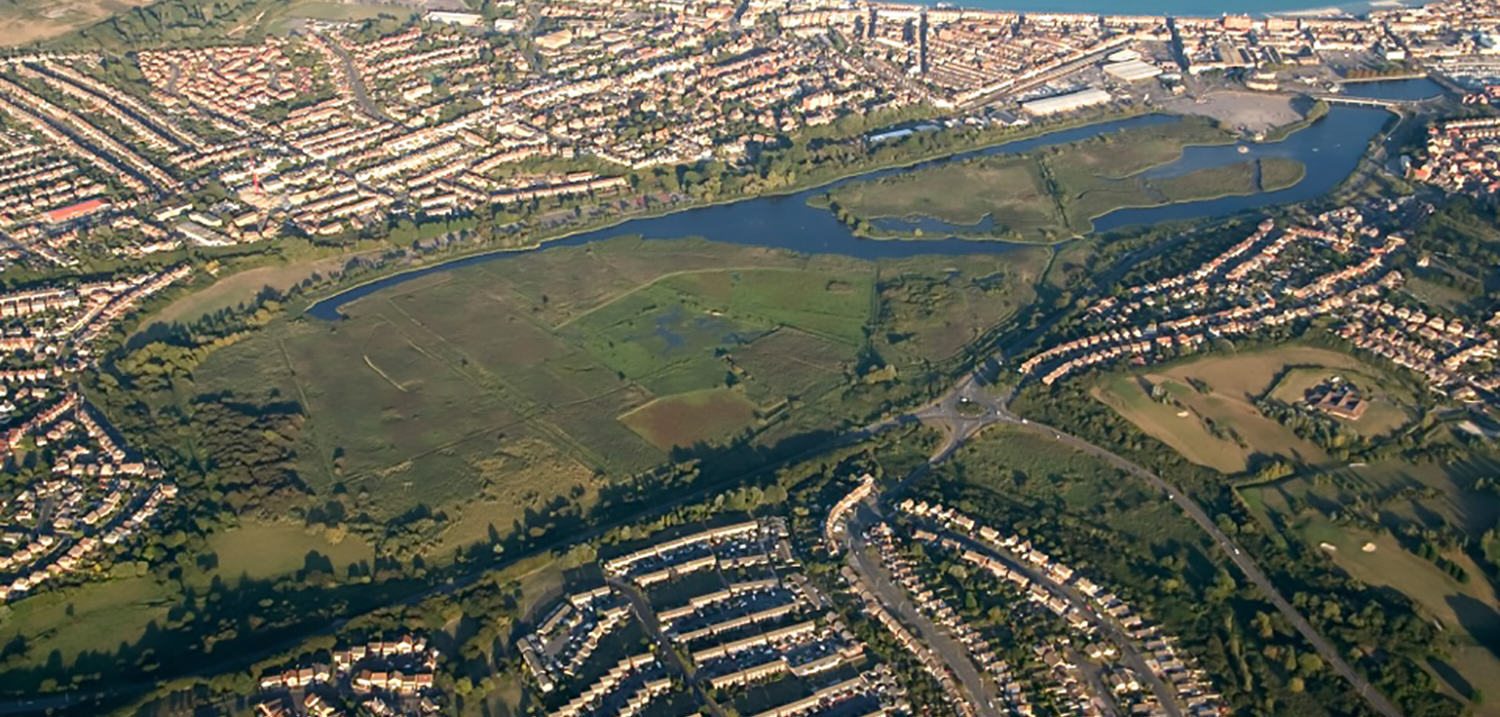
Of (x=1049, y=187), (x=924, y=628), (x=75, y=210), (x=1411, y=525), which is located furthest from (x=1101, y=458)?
(x=75, y=210)

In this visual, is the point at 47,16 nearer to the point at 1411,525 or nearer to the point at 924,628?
the point at 924,628

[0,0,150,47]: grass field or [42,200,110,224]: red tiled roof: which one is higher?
[0,0,150,47]: grass field

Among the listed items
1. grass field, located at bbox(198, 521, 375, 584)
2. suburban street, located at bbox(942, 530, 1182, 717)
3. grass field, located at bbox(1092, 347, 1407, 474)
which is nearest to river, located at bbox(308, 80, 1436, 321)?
grass field, located at bbox(1092, 347, 1407, 474)

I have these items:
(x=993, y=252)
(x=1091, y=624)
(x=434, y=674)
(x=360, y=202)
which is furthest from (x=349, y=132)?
(x=1091, y=624)

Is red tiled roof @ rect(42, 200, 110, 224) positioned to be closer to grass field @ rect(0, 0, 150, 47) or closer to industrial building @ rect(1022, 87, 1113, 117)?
grass field @ rect(0, 0, 150, 47)

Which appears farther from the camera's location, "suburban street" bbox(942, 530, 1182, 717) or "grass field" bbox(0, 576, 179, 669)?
"grass field" bbox(0, 576, 179, 669)

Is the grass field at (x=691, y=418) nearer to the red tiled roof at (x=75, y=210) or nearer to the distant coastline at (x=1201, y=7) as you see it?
the red tiled roof at (x=75, y=210)

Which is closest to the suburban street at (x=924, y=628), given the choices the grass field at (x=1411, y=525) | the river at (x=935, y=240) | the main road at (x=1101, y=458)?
the main road at (x=1101, y=458)
